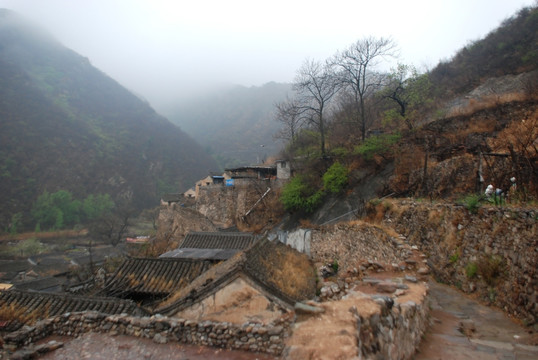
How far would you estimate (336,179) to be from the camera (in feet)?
52.6

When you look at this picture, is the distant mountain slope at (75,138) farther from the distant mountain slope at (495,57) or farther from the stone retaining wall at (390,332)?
the stone retaining wall at (390,332)

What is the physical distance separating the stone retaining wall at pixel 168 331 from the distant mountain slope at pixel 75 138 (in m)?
58.7

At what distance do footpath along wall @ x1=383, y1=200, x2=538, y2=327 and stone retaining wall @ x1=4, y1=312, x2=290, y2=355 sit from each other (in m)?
3.61

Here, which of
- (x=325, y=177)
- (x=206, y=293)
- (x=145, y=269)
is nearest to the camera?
(x=206, y=293)

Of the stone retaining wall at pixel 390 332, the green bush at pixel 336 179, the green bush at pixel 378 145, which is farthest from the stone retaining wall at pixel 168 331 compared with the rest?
the green bush at pixel 378 145

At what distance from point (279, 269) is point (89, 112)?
103576 mm

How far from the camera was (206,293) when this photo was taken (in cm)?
815

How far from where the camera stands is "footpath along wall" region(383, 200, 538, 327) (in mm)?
4398

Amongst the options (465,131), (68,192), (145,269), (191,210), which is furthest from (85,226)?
(465,131)

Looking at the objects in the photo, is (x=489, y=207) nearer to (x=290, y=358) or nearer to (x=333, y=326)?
(x=333, y=326)

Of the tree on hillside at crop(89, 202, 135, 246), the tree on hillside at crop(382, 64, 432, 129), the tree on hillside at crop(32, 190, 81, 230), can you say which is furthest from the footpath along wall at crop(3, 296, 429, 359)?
the tree on hillside at crop(32, 190, 81, 230)

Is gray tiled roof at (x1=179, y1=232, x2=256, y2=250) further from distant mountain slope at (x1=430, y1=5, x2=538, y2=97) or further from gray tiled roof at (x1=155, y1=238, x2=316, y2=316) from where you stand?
distant mountain slope at (x1=430, y1=5, x2=538, y2=97)

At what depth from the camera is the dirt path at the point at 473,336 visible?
11.2ft

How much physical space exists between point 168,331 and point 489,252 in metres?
6.23
